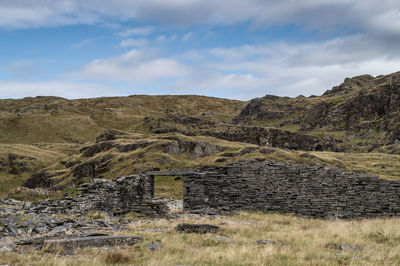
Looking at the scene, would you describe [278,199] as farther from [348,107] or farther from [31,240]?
[348,107]

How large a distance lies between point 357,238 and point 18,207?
17083 millimetres

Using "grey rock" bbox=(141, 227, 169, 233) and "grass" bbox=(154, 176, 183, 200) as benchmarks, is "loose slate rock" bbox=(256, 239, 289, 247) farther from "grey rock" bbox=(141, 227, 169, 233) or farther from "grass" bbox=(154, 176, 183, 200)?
"grass" bbox=(154, 176, 183, 200)

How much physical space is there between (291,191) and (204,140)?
35.7m

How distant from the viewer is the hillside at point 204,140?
43.6m

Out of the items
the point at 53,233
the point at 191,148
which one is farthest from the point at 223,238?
the point at 191,148

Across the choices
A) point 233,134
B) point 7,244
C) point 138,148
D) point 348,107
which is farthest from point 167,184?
point 348,107

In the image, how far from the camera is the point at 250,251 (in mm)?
9992

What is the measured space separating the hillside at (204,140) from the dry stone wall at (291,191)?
1408 centimetres

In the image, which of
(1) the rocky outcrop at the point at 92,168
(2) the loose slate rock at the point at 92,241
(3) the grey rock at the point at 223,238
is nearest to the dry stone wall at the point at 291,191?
(3) the grey rock at the point at 223,238

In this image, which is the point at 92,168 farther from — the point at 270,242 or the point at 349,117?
the point at 349,117

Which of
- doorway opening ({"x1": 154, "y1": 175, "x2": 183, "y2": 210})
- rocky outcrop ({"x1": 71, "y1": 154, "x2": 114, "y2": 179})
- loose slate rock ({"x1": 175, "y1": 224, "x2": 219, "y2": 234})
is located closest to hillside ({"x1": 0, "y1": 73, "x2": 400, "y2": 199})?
rocky outcrop ({"x1": 71, "y1": 154, "x2": 114, "y2": 179})

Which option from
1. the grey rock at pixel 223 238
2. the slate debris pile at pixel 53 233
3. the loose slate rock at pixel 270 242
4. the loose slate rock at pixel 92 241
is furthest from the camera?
the grey rock at pixel 223 238

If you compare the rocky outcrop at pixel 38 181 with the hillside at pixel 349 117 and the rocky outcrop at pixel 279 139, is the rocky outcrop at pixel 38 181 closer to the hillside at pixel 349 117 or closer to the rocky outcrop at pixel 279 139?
the rocky outcrop at pixel 279 139

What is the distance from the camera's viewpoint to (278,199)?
819 inches
